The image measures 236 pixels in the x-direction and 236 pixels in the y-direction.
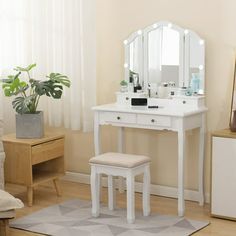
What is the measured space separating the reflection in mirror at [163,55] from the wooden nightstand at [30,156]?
→ 931mm

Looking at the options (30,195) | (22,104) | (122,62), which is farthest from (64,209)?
(122,62)

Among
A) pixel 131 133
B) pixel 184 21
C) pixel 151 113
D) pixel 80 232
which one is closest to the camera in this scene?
pixel 80 232

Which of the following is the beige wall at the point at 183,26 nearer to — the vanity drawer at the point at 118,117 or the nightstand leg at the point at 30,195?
the vanity drawer at the point at 118,117

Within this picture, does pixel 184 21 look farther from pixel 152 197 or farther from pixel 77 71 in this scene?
pixel 152 197

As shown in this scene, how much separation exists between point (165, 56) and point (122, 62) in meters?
0.45

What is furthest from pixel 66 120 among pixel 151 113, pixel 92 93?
pixel 151 113

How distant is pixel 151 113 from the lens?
14.0 ft

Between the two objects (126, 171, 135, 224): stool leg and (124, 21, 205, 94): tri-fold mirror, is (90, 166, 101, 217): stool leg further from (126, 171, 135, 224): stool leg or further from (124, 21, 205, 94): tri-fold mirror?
(124, 21, 205, 94): tri-fold mirror

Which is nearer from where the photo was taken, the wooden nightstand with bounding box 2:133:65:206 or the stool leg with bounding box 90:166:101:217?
the stool leg with bounding box 90:166:101:217

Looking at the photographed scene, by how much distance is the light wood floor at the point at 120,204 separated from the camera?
402 cm

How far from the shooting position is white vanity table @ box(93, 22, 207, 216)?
4.25 m

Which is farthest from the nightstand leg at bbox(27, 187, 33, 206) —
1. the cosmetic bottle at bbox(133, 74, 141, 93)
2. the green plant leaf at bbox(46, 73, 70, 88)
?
the cosmetic bottle at bbox(133, 74, 141, 93)

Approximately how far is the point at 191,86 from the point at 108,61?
829 millimetres

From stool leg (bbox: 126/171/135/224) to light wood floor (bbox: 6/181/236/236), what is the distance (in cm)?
36
